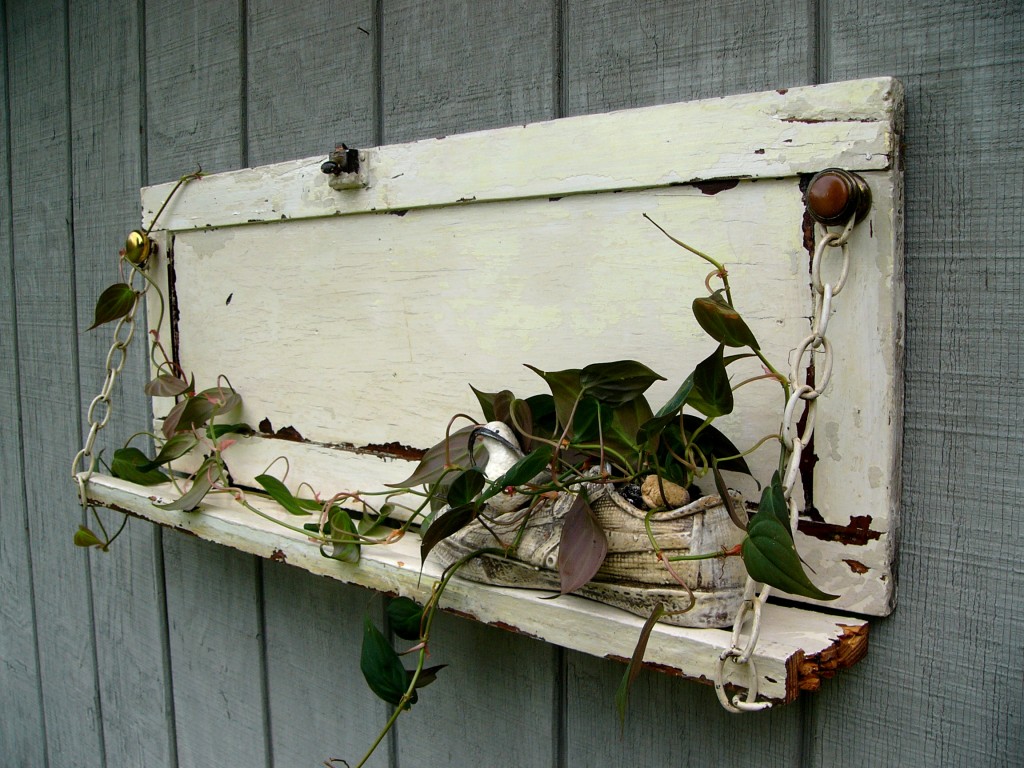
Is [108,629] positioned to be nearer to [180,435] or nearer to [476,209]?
[180,435]

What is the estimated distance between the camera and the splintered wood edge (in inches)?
15.7

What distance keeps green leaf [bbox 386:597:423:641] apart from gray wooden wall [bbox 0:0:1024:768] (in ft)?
0.35

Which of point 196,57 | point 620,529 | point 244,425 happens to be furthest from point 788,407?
point 196,57

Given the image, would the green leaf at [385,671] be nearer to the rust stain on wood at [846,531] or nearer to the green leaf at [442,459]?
the green leaf at [442,459]

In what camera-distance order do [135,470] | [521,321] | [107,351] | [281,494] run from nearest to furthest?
[521,321]
[281,494]
[135,470]
[107,351]

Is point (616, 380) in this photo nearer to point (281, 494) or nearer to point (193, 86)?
point (281, 494)

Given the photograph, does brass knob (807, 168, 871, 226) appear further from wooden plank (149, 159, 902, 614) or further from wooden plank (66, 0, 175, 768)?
wooden plank (66, 0, 175, 768)

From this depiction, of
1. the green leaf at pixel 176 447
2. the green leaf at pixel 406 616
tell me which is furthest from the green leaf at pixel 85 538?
the green leaf at pixel 406 616

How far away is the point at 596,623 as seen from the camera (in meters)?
0.45

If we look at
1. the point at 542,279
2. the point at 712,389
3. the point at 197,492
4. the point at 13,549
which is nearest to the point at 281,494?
the point at 197,492

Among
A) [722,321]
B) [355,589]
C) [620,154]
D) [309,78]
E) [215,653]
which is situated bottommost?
[215,653]

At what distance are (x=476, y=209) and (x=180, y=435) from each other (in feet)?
1.26

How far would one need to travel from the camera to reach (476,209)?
1.95ft

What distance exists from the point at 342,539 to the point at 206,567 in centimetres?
36
